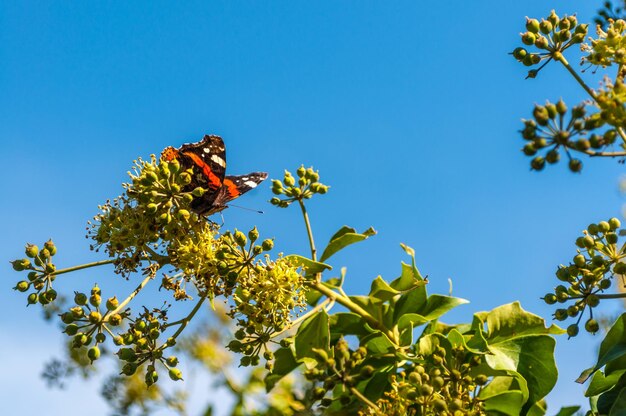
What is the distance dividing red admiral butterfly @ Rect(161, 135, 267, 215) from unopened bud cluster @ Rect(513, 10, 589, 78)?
186 centimetres

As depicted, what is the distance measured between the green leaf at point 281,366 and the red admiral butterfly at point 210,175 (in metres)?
0.92

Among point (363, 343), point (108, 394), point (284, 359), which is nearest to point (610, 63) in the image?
point (363, 343)

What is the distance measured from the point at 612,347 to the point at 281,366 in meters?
1.84

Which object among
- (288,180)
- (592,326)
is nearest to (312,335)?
(288,180)

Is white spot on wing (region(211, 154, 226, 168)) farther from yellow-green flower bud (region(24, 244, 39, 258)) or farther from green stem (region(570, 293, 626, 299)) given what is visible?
green stem (region(570, 293, 626, 299))

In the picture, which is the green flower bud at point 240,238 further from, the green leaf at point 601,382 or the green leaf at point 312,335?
the green leaf at point 601,382

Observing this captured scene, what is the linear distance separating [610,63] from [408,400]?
174 cm

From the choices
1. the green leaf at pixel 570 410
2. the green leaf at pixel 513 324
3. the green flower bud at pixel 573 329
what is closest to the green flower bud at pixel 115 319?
the green leaf at pixel 513 324

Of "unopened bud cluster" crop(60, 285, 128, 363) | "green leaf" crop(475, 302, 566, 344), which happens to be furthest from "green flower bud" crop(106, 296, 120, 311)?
"green leaf" crop(475, 302, 566, 344)

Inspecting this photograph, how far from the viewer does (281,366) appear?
4.60 meters

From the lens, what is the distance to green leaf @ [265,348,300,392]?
4.57 metres

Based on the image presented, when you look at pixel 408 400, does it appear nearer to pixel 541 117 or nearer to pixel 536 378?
Result: pixel 536 378

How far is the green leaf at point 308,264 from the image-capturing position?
429 cm

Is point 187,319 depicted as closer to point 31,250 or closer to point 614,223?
point 31,250
